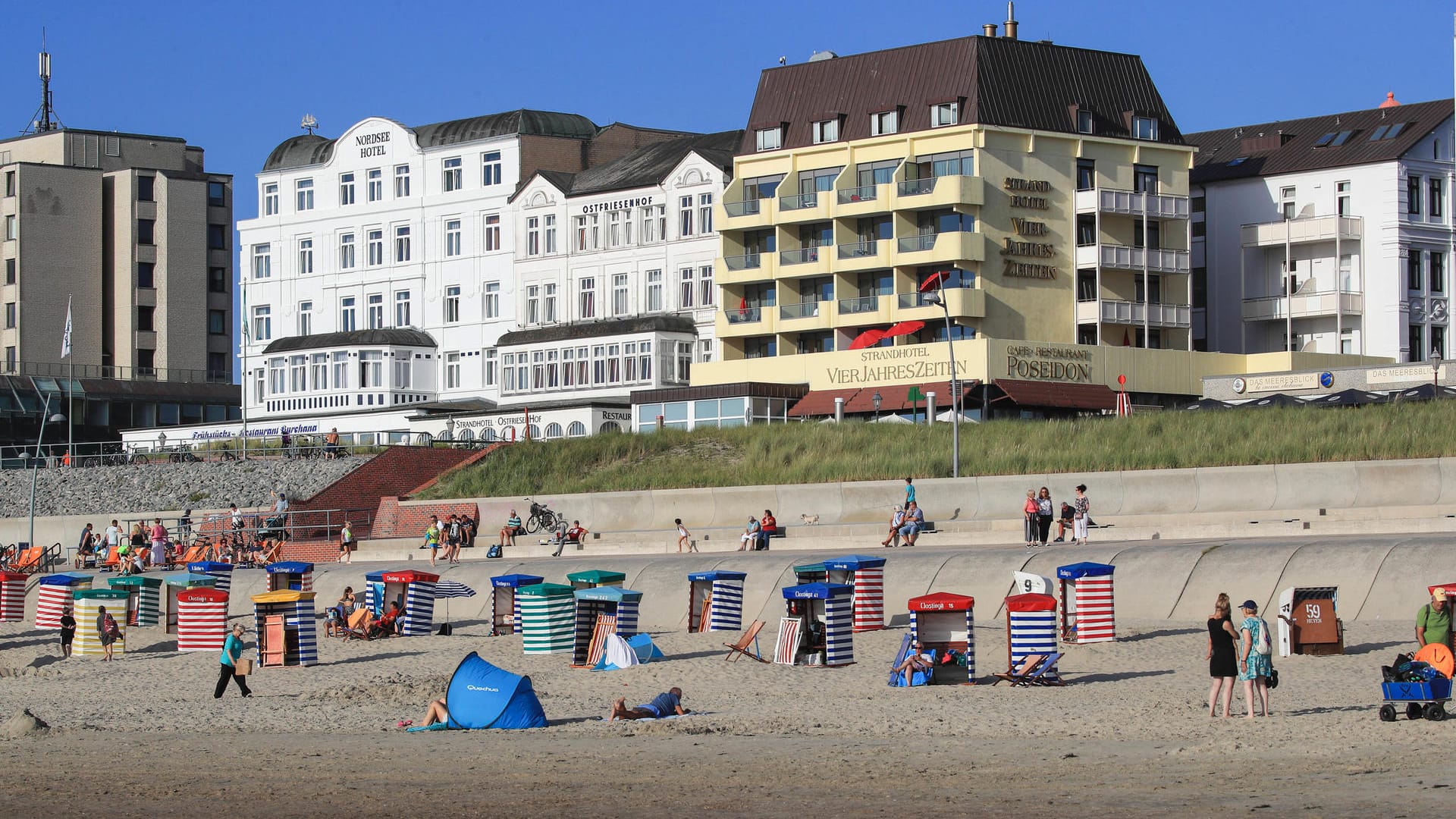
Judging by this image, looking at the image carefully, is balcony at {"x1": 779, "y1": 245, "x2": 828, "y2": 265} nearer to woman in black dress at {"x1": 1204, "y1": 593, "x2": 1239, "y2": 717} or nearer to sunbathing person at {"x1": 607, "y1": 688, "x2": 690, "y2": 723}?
sunbathing person at {"x1": 607, "y1": 688, "x2": 690, "y2": 723}

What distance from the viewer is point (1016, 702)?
2534cm

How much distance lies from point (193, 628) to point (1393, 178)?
4824 centimetres

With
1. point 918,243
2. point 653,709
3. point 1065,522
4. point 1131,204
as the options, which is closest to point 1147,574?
point 1065,522

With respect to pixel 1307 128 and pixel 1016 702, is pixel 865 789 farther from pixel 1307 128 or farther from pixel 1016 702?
pixel 1307 128

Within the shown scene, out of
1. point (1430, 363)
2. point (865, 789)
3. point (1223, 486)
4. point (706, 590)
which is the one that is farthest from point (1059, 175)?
point (865, 789)

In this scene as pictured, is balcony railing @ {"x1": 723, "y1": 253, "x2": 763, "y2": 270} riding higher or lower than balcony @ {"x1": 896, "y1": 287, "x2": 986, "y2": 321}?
higher

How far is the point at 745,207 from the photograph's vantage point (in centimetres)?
7288

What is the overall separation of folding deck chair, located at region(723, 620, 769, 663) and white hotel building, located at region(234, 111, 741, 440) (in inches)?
1521

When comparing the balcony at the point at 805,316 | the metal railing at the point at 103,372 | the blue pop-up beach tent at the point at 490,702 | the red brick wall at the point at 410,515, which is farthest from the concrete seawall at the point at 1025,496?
the metal railing at the point at 103,372

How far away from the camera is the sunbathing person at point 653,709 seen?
2502 cm

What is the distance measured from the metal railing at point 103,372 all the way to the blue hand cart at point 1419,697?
83.2 m

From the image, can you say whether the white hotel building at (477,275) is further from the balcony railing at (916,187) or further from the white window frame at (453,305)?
the balcony railing at (916,187)

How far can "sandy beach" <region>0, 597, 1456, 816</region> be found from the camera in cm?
1827

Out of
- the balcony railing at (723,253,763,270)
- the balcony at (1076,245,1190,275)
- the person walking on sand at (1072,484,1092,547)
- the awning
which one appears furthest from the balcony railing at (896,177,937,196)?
the person walking on sand at (1072,484,1092,547)
